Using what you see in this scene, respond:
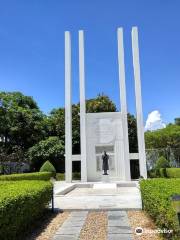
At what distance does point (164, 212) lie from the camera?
15.9ft

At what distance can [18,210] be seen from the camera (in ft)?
17.9

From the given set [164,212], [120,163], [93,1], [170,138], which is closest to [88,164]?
[120,163]

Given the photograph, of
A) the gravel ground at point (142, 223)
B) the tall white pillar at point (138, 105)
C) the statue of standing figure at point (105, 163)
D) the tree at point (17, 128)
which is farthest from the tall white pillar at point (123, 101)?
the gravel ground at point (142, 223)

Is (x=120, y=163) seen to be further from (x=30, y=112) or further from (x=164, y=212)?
(x=164, y=212)

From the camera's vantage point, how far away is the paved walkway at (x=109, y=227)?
5.85m

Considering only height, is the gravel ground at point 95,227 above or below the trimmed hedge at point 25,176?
below

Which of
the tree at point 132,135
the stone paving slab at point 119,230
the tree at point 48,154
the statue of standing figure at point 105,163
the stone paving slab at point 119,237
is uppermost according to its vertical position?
the tree at point 132,135

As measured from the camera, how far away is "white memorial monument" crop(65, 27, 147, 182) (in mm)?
22781

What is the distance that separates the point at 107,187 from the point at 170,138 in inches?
1071

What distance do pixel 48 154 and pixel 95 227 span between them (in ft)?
72.9

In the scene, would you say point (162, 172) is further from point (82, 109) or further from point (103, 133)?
point (82, 109)

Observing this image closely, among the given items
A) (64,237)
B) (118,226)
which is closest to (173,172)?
(118,226)

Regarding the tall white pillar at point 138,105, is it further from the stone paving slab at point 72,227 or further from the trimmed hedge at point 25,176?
the stone paving slab at point 72,227

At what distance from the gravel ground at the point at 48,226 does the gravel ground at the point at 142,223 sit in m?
1.77
